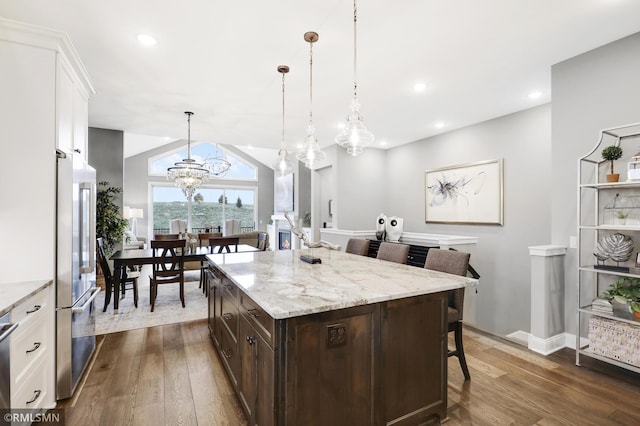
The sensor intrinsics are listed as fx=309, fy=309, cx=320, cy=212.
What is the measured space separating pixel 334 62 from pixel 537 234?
3487 mm

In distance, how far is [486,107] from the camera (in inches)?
167

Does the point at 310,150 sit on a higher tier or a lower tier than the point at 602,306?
higher

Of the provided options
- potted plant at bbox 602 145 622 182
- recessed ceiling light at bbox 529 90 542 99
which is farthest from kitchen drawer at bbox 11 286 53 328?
recessed ceiling light at bbox 529 90 542 99

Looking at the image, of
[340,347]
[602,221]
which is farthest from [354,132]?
[602,221]

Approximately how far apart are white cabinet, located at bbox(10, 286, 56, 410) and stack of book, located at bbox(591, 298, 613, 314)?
159 inches

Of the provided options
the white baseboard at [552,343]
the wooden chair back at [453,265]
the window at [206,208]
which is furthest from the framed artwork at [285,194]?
the white baseboard at [552,343]

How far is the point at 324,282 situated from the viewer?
1998mm

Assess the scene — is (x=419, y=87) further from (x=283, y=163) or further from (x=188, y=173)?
(x=188, y=173)

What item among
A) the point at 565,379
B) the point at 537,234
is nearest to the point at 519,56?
the point at 537,234

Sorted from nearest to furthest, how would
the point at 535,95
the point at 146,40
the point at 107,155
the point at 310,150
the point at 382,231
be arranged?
the point at 146,40 → the point at 310,150 → the point at 535,95 → the point at 382,231 → the point at 107,155

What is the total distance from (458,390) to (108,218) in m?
5.75

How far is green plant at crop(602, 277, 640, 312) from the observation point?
2387 mm

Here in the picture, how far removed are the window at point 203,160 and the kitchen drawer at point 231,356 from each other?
8.25 metres

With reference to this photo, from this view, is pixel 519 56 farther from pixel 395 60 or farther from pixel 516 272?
pixel 516 272
